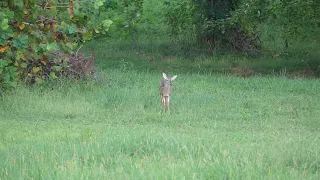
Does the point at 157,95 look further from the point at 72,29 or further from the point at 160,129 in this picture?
the point at 72,29

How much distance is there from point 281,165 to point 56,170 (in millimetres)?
2465

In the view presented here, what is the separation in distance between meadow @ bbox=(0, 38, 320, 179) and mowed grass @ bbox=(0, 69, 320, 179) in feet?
0.06

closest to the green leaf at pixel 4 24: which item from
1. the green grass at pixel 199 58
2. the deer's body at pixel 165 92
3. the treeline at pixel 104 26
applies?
the treeline at pixel 104 26

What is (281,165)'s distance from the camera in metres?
7.45

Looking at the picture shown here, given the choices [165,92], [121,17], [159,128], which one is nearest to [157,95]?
[165,92]

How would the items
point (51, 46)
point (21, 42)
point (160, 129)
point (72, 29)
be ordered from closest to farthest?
point (21, 42), point (51, 46), point (72, 29), point (160, 129)

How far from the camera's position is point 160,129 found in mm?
11273

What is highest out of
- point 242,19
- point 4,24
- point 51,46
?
point 4,24

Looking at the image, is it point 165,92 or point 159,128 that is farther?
point 165,92

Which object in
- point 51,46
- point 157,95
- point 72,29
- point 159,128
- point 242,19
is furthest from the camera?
point 242,19

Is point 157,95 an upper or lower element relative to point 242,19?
lower

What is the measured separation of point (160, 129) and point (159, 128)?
204mm

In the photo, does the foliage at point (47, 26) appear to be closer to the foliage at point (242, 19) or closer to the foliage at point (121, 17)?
the foliage at point (242, 19)

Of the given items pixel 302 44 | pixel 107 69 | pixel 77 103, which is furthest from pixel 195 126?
pixel 302 44
